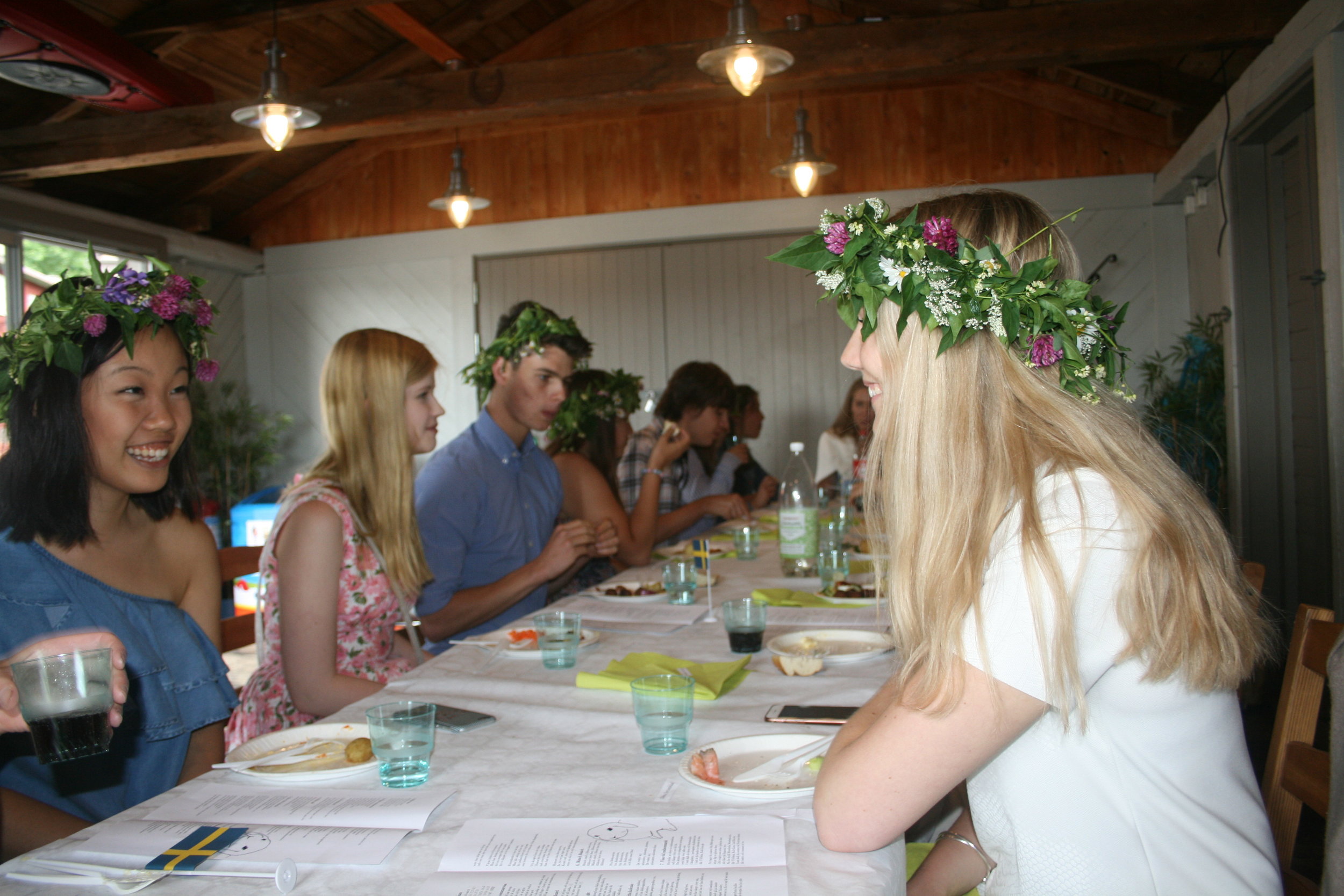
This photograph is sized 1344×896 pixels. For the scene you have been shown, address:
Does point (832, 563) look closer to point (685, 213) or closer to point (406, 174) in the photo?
point (685, 213)

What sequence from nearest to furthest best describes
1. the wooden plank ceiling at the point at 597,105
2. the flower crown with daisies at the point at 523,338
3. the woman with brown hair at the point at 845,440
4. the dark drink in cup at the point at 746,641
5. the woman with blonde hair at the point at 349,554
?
the dark drink in cup at the point at 746,641
the woman with blonde hair at the point at 349,554
the flower crown with daisies at the point at 523,338
the wooden plank ceiling at the point at 597,105
the woman with brown hair at the point at 845,440

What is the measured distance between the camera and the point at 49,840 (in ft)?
4.76

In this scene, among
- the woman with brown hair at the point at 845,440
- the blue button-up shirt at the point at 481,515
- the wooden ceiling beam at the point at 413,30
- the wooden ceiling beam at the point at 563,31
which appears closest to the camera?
the blue button-up shirt at the point at 481,515

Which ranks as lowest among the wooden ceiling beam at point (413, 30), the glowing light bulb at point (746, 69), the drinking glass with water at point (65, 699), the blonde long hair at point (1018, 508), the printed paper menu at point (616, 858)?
the printed paper menu at point (616, 858)

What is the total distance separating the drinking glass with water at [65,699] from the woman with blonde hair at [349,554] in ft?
2.70

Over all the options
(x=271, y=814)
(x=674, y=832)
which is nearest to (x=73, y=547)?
(x=271, y=814)

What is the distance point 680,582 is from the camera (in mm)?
2484

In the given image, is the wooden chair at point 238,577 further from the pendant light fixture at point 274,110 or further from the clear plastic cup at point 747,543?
the pendant light fixture at point 274,110

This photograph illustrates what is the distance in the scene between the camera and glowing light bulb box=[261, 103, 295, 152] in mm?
4551

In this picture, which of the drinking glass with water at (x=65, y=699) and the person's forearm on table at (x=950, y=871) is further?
the person's forearm on table at (x=950, y=871)

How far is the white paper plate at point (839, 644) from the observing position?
6.08 ft

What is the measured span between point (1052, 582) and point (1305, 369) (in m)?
4.44

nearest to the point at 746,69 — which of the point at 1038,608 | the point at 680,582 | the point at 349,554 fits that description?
the point at 680,582

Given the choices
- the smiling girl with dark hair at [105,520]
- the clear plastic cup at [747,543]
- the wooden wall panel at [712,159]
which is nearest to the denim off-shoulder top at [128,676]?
the smiling girl with dark hair at [105,520]
